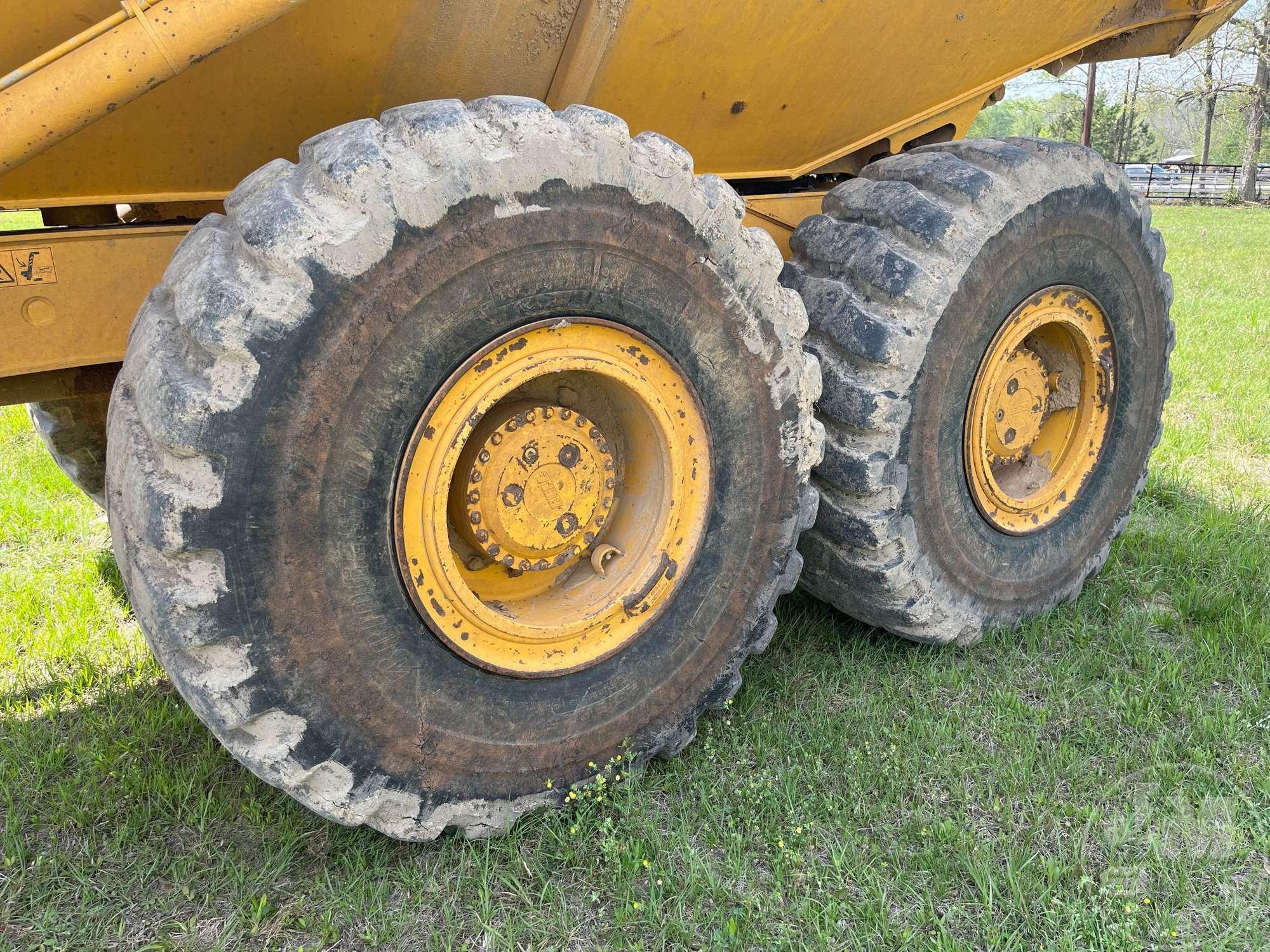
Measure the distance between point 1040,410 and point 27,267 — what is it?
3196 mm

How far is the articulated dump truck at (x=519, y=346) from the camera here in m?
1.90

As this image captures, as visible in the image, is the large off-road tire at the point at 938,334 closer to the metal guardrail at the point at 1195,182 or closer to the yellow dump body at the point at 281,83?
the yellow dump body at the point at 281,83

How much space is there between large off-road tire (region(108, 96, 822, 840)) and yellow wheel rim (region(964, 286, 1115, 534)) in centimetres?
106

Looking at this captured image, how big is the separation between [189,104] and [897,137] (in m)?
2.56

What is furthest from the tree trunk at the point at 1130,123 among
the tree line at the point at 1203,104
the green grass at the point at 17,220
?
the green grass at the point at 17,220

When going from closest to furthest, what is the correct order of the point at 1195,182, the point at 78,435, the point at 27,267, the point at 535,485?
1. the point at 27,267
2. the point at 535,485
3. the point at 78,435
4. the point at 1195,182

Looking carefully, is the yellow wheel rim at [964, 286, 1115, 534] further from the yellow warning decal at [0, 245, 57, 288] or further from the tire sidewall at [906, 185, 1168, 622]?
the yellow warning decal at [0, 245, 57, 288]

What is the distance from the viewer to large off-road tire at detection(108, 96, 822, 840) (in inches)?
74.0

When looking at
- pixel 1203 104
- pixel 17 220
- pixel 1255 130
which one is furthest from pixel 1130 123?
pixel 17 220

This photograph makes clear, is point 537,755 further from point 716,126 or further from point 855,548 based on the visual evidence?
point 716,126

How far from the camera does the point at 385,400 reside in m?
2.04

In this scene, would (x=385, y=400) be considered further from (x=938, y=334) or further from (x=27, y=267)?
(x=938, y=334)

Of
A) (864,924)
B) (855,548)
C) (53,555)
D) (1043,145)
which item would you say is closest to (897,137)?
(1043,145)

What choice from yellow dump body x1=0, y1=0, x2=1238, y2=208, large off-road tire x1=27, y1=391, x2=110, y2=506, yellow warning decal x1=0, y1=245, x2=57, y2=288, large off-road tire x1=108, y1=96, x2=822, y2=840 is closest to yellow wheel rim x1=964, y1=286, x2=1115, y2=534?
yellow dump body x1=0, y1=0, x2=1238, y2=208
